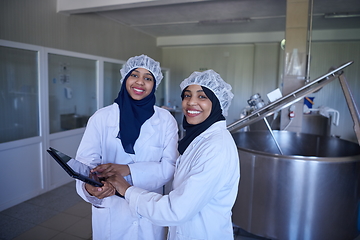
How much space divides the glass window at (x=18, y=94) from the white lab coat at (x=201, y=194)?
8.16 feet

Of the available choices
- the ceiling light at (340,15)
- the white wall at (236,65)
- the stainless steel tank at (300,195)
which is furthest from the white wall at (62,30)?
the ceiling light at (340,15)

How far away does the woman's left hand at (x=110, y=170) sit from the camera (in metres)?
1.14

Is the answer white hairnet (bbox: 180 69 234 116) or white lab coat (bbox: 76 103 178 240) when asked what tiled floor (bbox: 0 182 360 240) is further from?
white hairnet (bbox: 180 69 234 116)

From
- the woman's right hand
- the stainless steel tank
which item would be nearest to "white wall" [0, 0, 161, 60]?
the woman's right hand

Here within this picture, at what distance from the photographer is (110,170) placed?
1177 millimetres

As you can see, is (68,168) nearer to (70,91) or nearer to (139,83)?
(139,83)

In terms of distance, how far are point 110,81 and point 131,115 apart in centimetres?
336

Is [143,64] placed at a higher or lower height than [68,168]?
higher

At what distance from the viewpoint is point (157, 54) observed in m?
6.66

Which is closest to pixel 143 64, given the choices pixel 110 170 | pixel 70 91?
pixel 110 170

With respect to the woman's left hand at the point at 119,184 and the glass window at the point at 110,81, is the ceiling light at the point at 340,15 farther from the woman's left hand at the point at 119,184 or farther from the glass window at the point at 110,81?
the woman's left hand at the point at 119,184

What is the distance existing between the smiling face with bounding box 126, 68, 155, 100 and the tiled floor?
62.9 inches

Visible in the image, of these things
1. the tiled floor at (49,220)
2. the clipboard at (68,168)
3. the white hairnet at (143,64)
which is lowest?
the tiled floor at (49,220)

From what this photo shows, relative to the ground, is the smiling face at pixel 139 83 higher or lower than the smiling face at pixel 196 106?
higher
